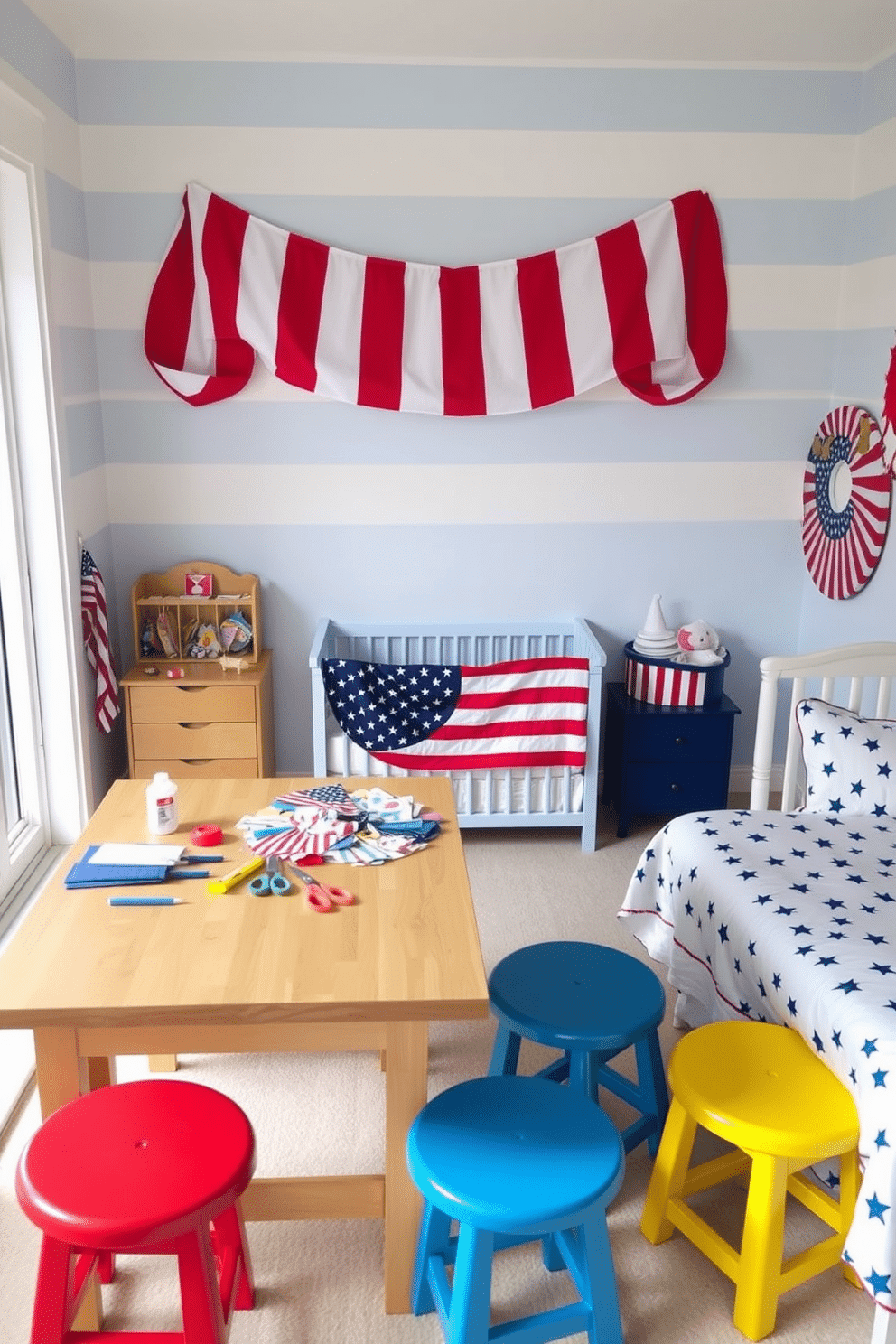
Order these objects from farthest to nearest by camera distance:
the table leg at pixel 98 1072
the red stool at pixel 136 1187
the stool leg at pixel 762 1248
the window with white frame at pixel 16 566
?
the window with white frame at pixel 16 566, the table leg at pixel 98 1072, the stool leg at pixel 762 1248, the red stool at pixel 136 1187

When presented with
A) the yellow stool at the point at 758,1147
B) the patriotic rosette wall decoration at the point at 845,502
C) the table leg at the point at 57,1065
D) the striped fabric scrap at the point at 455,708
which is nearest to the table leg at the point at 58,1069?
the table leg at the point at 57,1065

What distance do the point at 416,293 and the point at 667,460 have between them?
40.7 inches

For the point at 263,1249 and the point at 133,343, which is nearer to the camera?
the point at 263,1249

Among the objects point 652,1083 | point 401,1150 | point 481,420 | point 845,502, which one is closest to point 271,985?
point 401,1150

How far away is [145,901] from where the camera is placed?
195 centimetres

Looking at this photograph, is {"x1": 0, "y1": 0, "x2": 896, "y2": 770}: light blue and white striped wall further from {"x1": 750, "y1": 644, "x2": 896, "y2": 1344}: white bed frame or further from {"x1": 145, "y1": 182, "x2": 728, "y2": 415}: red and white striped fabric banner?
{"x1": 750, "y1": 644, "x2": 896, "y2": 1344}: white bed frame

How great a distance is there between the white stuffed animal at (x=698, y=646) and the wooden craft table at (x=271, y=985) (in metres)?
2.02

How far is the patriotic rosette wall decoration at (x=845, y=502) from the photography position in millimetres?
3463

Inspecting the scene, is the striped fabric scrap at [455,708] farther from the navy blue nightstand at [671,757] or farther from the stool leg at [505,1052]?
the stool leg at [505,1052]

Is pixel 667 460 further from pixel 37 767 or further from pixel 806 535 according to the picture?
pixel 37 767

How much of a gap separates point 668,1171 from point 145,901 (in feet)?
3.48

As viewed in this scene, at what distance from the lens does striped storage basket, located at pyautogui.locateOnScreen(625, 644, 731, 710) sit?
379 cm

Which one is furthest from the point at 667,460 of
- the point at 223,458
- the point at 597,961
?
the point at 597,961

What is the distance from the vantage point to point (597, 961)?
7.48 ft
